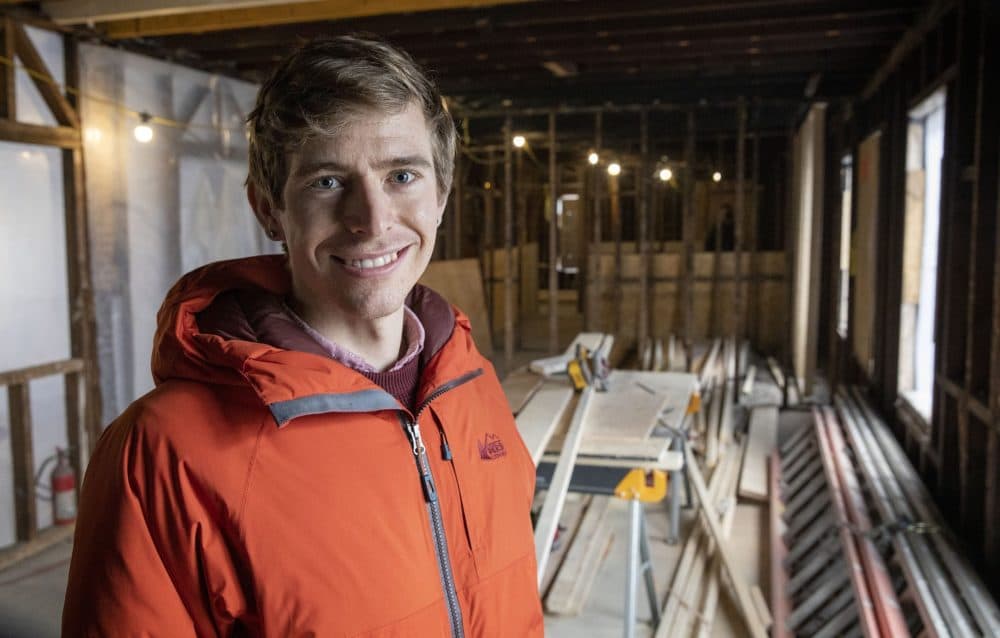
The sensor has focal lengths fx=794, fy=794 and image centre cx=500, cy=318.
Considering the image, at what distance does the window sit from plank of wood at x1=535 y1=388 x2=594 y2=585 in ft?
9.97

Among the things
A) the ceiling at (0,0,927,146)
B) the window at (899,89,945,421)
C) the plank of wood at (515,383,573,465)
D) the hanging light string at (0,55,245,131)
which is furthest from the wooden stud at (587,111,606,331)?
the plank of wood at (515,383,573,465)

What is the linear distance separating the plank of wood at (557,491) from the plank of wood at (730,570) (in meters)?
1.31

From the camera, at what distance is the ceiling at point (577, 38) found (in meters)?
4.75

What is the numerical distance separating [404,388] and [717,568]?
11.7 ft

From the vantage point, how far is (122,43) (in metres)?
5.12

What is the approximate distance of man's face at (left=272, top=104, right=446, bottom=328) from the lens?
4.06 ft

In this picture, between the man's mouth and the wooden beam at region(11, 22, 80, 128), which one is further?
the wooden beam at region(11, 22, 80, 128)

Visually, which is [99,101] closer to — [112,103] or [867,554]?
[112,103]

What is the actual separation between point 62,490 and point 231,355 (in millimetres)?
4615

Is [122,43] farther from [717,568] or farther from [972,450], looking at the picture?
[972,450]

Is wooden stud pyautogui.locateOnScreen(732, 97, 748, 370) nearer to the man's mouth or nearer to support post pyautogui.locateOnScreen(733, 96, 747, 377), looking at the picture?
support post pyautogui.locateOnScreen(733, 96, 747, 377)

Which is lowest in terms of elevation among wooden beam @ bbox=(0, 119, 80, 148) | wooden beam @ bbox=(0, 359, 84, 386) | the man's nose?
wooden beam @ bbox=(0, 359, 84, 386)

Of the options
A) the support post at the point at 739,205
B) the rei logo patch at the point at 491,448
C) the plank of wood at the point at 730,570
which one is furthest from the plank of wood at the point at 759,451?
the rei logo patch at the point at 491,448

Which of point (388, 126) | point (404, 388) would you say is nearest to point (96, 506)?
point (404, 388)
